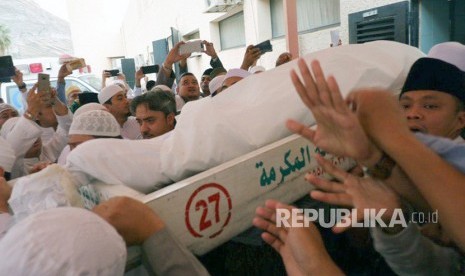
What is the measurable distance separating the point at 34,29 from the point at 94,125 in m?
46.3

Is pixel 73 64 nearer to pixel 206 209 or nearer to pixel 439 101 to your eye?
pixel 206 209

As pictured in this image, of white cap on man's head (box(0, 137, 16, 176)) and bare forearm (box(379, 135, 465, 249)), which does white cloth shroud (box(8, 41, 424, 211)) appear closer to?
bare forearm (box(379, 135, 465, 249))

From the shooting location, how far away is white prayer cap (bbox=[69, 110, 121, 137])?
201cm

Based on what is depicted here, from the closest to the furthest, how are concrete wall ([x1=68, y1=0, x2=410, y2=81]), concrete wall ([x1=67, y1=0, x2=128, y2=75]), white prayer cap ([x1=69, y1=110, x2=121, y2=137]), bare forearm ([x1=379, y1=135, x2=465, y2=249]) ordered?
bare forearm ([x1=379, y1=135, x2=465, y2=249]), white prayer cap ([x1=69, y1=110, x2=121, y2=137]), concrete wall ([x1=68, y1=0, x2=410, y2=81]), concrete wall ([x1=67, y1=0, x2=128, y2=75])

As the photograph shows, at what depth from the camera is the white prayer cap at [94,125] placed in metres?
2.01

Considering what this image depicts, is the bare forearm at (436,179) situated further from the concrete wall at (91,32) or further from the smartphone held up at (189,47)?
the concrete wall at (91,32)

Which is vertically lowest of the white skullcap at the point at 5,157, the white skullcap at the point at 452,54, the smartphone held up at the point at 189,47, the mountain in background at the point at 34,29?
the white skullcap at the point at 5,157

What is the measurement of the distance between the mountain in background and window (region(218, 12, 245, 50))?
27.5m

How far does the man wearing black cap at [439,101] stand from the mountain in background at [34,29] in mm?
37401

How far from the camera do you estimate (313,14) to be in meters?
6.39

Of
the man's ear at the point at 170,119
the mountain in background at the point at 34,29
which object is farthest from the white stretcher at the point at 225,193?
the mountain in background at the point at 34,29

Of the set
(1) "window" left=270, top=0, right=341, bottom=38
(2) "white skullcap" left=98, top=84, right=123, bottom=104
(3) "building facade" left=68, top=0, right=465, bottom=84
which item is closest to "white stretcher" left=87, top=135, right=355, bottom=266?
(2) "white skullcap" left=98, top=84, right=123, bottom=104

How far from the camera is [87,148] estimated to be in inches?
43.7
